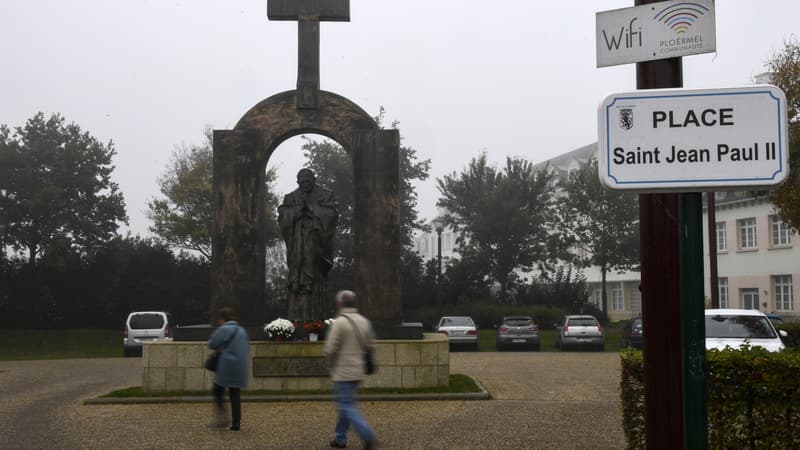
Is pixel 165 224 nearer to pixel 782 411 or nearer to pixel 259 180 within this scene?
pixel 259 180

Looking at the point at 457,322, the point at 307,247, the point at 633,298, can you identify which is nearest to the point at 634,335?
the point at 457,322

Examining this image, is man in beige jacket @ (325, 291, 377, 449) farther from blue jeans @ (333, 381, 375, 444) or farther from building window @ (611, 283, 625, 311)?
building window @ (611, 283, 625, 311)

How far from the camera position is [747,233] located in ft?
149

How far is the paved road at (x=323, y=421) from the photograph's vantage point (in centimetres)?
963

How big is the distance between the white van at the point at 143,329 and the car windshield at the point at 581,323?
14.9 meters

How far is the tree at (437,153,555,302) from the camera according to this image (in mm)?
49250

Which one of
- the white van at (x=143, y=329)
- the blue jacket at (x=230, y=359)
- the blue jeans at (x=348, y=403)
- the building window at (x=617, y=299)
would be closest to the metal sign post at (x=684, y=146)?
the blue jeans at (x=348, y=403)

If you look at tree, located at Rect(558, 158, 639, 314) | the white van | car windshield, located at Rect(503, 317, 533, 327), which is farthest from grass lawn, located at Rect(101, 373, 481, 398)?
tree, located at Rect(558, 158, 639, 314)

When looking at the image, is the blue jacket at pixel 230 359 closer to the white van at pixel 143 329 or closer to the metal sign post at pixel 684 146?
the metal sign post at pixel 684 146

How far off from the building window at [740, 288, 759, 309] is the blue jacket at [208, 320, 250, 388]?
39.8 metres

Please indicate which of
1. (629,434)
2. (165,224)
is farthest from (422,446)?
(165,224)

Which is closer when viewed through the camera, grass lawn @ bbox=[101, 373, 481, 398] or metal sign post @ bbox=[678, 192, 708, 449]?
metal sign post @ bbox=[678, 192, 708, 449]

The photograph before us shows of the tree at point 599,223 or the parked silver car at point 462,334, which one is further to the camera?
the tree at point 599,223

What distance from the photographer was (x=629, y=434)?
7.32 metres
